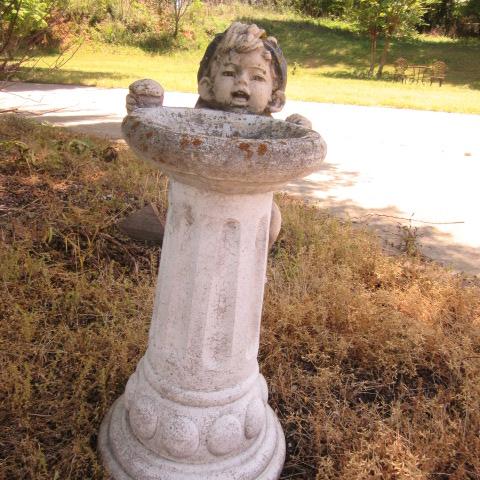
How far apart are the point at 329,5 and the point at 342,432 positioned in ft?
82.7

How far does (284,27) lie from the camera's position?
68.6ft

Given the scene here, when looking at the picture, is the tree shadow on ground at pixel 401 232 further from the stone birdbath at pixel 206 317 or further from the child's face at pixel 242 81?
the stone birdbath at pixel 206 317

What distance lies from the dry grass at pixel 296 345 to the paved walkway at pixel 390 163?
28.0 inches

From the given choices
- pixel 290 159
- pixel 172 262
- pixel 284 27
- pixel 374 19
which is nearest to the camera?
pixel 290 159

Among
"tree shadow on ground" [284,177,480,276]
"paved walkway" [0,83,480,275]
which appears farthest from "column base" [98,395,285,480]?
"tree shadow on ground" [284,177,480,276]

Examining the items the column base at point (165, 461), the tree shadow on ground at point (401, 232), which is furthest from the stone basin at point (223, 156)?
the tree shadow on ground at point (401, 232)

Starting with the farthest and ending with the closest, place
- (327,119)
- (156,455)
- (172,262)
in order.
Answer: (327,119)
(156,455)
(172,262)

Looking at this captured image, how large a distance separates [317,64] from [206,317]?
18.0 m

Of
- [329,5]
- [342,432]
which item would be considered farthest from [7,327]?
[329,5]

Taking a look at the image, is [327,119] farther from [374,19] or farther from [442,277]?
[374,19]

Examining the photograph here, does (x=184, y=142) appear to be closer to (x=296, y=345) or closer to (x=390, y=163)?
(x=296, y=345)

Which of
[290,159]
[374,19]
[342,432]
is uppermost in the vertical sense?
[374,19]

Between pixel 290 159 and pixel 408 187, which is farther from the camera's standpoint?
pixel 408 187

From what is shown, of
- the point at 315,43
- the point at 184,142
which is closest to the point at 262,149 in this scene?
the point at 184,142
